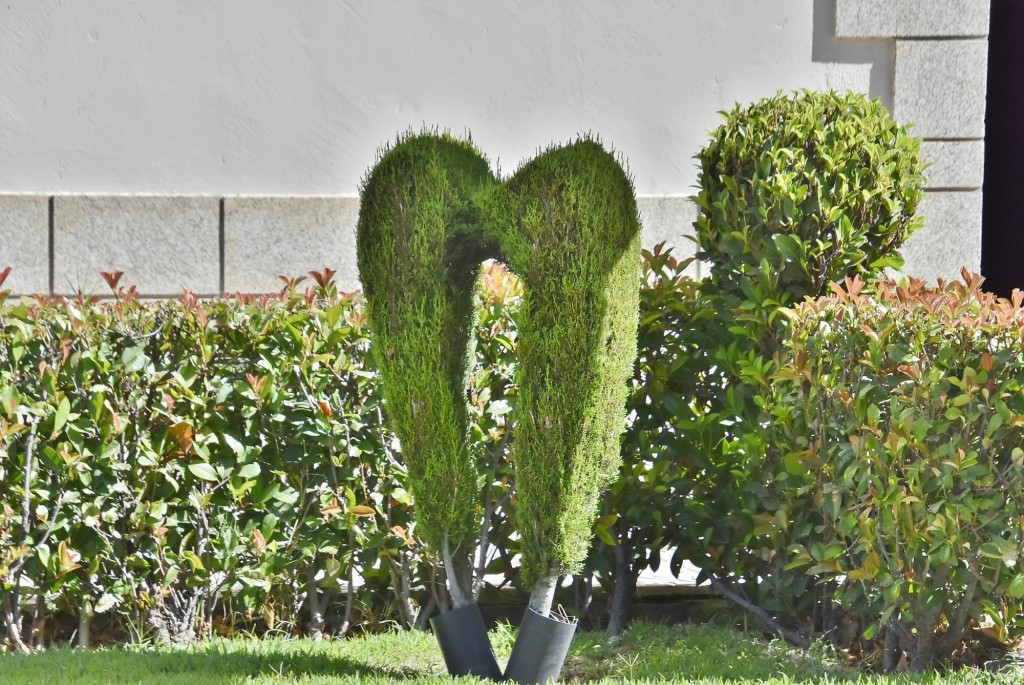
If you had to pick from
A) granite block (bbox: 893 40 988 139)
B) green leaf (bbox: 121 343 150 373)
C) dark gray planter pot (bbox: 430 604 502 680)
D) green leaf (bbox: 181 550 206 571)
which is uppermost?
granite block (bbox: 893 40 988 139)

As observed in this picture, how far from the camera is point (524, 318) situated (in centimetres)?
349

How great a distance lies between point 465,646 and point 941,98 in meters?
4.51

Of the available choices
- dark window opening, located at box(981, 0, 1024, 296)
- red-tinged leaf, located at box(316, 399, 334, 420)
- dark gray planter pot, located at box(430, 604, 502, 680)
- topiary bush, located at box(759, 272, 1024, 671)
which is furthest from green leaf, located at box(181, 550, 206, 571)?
dark window opening, located at box(981, 0, 1024, 296)

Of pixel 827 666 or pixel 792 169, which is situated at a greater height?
pixel 792 169

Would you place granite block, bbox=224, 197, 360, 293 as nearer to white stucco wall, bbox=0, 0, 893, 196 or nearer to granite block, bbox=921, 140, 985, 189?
white stucco wall, bbox=0, 0, 893, 196

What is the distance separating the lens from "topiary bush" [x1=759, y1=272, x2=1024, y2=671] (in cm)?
363

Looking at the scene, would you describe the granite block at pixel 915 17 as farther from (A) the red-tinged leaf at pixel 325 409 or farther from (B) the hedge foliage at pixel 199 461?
(A) the red-tinged leaf at pixel 325 409

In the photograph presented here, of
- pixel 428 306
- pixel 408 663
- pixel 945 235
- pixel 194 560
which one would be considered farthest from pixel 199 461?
pixel 945 235

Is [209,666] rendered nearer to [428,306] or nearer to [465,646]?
[465,646]

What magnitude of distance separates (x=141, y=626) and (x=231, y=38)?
330 centimetres

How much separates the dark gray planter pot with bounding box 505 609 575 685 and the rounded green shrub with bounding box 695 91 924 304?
1.64 meters

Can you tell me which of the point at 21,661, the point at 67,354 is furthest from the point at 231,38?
the point at 21,661

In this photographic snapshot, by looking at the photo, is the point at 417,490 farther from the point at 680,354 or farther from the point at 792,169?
the point at 792,169

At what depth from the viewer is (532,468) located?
11.3 ft
